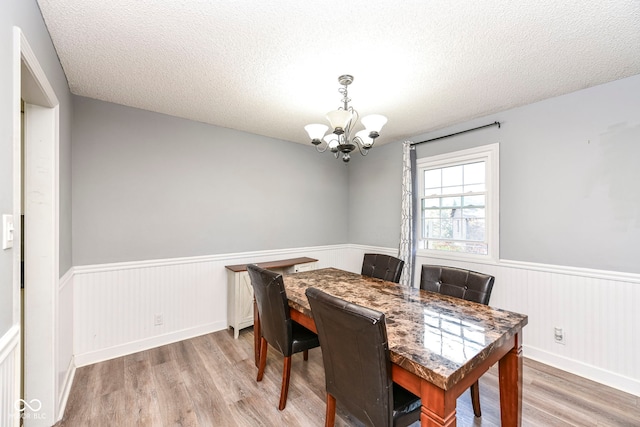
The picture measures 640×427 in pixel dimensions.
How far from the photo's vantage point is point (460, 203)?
3.21 m

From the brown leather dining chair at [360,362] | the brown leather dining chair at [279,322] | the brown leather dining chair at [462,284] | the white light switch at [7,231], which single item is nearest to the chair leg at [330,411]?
the brown leather dining chair at [360,362]

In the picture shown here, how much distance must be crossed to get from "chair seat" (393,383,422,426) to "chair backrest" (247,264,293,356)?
0.81 metres

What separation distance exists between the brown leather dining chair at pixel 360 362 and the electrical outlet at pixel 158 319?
7.36 feet

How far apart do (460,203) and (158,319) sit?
3.62 m

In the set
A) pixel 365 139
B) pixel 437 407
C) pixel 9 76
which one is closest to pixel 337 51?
pixel 365 139

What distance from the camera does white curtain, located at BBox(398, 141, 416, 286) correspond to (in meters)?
3.46

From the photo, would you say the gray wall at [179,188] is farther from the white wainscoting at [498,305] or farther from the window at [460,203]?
the window at [460,203]

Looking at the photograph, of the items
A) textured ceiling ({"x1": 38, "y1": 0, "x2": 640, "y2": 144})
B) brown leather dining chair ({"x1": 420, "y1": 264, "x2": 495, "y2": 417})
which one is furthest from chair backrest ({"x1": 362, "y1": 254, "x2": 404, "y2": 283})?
textured ceiling ({"x1": 38, "y1": 0, "x2": 640, "y2": 144})

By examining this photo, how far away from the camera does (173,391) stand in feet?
6.84

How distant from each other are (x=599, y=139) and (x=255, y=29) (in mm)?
A: 2865

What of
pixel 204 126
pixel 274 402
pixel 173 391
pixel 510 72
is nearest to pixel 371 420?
pixel 274 402

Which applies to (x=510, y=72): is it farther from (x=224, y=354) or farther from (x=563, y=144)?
(x=224, y=354)

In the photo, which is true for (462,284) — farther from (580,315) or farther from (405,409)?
(580,315)

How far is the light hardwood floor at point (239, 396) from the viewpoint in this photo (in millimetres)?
1787
